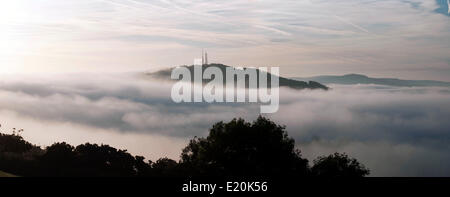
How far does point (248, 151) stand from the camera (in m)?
72.4

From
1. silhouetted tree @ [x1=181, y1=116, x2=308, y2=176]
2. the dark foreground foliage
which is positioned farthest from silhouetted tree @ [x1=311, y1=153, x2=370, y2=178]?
silhouetted tree @ [x1=181, y1=116, x2=308, y2=176]

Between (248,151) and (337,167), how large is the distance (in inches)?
466

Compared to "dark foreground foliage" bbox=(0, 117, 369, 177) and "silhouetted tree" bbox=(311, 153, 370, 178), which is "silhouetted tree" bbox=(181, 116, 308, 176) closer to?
"dark foreground foliage" bbox=(0, 117, 369, 177)

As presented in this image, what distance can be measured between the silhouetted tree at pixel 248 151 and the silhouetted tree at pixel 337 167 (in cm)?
186

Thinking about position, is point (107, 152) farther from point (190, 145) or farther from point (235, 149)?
point (235, 149)

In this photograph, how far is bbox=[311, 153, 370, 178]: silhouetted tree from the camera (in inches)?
2933

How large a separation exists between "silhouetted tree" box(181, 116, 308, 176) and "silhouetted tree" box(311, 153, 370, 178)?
6.09 ft

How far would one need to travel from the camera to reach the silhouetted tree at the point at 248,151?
233ft

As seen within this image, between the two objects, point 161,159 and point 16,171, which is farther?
point 161,159

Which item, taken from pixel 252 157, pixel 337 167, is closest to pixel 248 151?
pixel 252 157

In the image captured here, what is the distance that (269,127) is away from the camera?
74.4m

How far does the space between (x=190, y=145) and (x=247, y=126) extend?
364 inches

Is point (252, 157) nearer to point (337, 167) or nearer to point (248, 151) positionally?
point (248, 151)
